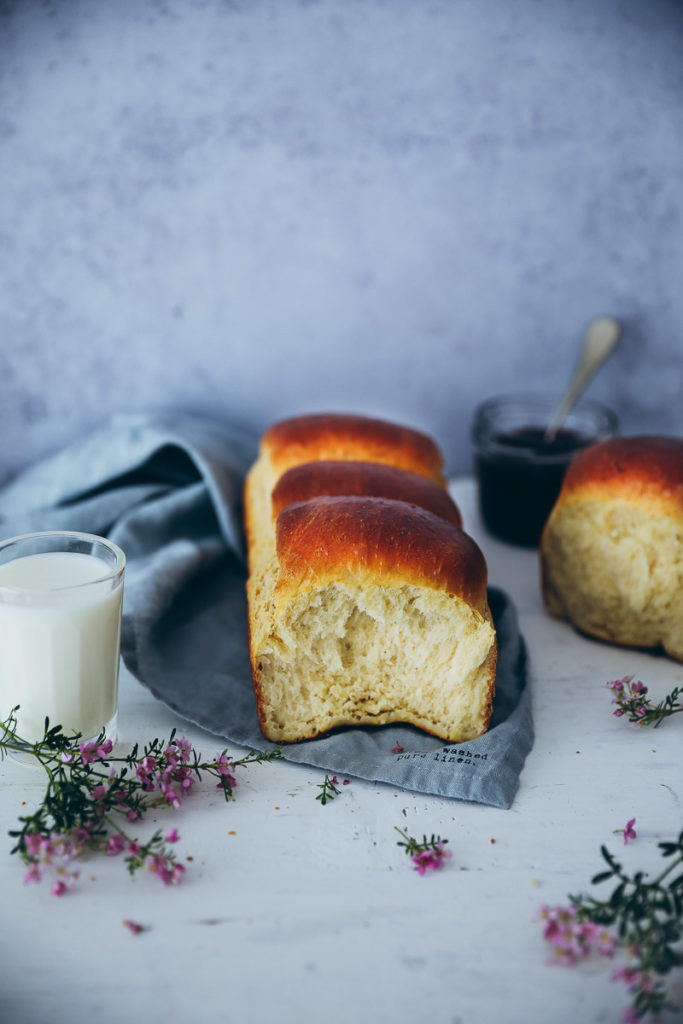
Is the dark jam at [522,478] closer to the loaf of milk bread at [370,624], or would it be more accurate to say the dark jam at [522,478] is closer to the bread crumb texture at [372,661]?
the loaf of milk bread at [370,624]

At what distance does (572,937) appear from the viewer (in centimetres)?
101

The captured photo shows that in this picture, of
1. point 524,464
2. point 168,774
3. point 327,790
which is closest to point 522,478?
point 524,464

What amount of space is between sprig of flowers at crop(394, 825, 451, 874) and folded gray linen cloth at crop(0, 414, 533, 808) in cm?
11

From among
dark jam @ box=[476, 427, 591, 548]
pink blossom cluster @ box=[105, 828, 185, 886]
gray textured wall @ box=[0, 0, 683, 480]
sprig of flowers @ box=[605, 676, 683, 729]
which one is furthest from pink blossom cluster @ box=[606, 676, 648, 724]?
gray textured wall @ box=[0, 0, 683, 480]

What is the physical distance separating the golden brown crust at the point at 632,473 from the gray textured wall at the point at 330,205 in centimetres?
67

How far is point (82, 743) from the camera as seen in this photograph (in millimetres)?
1317

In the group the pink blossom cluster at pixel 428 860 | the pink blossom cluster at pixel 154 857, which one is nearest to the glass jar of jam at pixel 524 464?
the pink blossom cluster at pixel 428 860

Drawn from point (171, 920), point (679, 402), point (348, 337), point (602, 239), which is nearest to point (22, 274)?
point (348, 337)

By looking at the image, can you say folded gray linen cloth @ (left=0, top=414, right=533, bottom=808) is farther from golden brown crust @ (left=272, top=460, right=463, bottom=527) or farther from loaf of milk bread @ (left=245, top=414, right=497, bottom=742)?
golden brown crust @ (left=272, top=460, right=463, bottom=527)

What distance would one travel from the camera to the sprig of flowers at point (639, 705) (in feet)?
4.65

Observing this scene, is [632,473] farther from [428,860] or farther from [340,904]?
[340,904]

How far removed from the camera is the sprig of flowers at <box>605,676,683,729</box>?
1416 mm

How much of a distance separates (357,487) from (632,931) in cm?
85

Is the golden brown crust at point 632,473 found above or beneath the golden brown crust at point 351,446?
above
